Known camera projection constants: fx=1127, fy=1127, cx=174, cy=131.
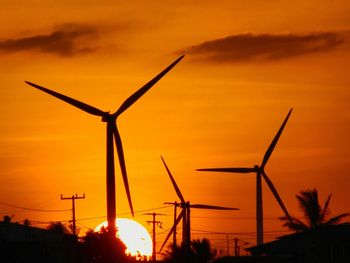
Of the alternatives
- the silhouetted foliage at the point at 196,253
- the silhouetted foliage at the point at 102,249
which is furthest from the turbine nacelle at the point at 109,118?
the silhouetted foliage at the point at 196,253

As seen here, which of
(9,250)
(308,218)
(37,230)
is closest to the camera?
(9,250)

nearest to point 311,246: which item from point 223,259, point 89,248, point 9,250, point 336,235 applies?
point 336,235

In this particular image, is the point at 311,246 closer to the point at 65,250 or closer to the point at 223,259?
the point at 223,259

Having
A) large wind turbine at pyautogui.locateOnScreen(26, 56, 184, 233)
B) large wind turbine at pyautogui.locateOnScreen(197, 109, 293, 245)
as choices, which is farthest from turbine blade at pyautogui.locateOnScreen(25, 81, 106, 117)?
large wind turbine at pyautogui.locateOnScreen(197, 109, 293, 245)

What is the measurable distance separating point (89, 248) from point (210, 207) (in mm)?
43622

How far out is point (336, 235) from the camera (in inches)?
3477

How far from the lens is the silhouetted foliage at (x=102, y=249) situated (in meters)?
88.0

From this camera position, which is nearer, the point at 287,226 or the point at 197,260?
the point at 197,260

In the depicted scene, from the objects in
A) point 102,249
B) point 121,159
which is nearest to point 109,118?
point 121,159

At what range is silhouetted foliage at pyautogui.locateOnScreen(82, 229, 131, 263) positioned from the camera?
88.0 meters

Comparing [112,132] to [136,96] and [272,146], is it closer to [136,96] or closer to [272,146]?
[136,96]

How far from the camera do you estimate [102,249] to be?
8844 centimetres

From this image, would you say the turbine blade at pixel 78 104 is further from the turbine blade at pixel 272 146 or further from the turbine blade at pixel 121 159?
the turbine blade at pixel 272 146

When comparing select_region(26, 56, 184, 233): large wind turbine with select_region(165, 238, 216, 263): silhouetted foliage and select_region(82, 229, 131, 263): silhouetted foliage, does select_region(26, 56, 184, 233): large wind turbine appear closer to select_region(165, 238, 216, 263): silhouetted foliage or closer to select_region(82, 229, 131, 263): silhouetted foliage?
select_region(82, 229, 131, 263): silhouetted foliage
